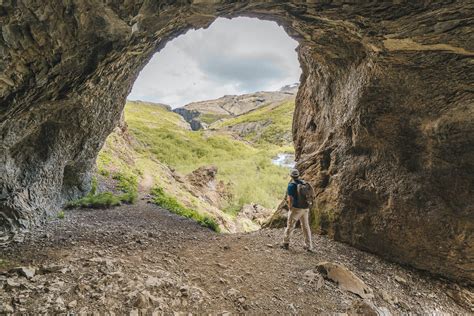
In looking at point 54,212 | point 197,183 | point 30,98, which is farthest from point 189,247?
point 197,183

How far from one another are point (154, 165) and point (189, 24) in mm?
21828

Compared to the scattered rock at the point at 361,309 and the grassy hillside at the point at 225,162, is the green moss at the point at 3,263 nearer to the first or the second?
the scattered rock at the point at 361,309

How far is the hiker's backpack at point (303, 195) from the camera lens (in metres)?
8.29

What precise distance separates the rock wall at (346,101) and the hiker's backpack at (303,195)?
199 cm

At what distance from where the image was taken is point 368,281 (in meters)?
7.27

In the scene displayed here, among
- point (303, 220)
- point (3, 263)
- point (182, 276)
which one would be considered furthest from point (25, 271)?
point (303, 220)

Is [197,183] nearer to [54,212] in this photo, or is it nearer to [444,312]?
[54,212]

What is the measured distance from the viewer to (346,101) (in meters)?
10.3

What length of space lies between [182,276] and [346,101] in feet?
27.3

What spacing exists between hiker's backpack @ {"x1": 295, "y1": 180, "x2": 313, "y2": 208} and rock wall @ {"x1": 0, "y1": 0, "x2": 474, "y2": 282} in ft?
6.54

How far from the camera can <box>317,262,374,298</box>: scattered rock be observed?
6.60 m

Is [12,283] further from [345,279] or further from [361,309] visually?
[345,279]

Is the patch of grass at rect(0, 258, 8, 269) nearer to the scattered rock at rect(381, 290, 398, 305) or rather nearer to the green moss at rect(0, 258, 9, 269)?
the green moss at rect(0, 258, 9, 269)

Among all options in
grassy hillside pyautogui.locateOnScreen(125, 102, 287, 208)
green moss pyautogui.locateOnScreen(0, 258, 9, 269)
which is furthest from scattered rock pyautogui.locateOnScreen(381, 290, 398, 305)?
grassy hillside pyautogui.locateOnScreen(125, 102, 287, 208)
